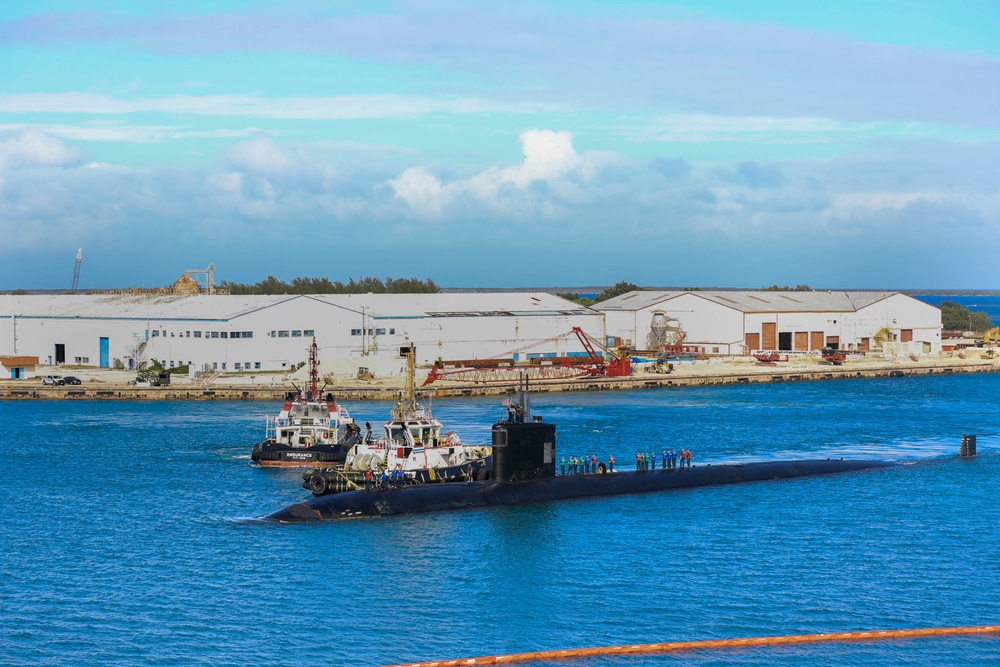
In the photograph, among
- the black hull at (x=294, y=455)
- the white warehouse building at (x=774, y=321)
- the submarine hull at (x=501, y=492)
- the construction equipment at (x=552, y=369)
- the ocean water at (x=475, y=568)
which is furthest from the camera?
the white warehouse building at (x=774, y=321)

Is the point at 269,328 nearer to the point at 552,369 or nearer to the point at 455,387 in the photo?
the point at 455,387

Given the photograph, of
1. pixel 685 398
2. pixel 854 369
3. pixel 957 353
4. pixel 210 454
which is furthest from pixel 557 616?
pixel 957 353

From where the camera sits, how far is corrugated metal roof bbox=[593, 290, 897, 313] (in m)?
120

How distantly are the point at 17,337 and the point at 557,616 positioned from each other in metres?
85.1

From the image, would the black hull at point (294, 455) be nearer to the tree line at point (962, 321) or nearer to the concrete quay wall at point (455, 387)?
the concrete quay wall at point (455, 387)

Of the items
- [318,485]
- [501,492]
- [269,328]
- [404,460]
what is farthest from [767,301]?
[318,485]

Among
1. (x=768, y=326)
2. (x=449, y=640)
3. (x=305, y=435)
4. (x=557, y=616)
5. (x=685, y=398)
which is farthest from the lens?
(x=768, y=326)

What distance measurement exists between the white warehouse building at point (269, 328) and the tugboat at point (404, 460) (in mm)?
47663

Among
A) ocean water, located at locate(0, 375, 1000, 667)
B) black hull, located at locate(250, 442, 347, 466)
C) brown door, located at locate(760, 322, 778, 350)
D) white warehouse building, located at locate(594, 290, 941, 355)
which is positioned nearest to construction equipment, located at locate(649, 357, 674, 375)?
white warehouse building, located at locate(594, 290, 941, 355)

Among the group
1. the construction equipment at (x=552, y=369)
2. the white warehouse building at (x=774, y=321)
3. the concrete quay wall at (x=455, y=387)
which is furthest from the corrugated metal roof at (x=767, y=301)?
the construction equipment at (x=552, y=369)

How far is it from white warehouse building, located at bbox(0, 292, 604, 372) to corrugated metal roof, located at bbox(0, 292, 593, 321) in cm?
12

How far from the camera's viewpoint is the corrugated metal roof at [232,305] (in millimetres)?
96250

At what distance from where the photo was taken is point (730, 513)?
43.9 m

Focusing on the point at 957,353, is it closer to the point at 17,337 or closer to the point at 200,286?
the point at 200,286
